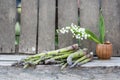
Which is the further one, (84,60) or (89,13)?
(89,13)

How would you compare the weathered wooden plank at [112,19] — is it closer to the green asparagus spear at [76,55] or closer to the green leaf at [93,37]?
the green leaf at [93,37]

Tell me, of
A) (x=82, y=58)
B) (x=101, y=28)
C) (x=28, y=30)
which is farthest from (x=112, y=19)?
(x=28, y=30)

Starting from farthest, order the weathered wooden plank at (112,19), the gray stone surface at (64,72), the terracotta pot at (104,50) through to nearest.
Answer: the weathered wooden plank at (112,19), the terracotta pot at (104,50), the gray stone surface at (64,72)

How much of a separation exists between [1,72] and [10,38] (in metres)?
0.35

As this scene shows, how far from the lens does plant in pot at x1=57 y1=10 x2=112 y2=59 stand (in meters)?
2.39

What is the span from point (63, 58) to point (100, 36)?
38 centimetres

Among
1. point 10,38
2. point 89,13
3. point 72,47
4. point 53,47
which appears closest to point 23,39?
point 10,38

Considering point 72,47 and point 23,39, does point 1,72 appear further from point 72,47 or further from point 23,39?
point 72,47

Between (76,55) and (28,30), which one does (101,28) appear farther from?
(28,30)

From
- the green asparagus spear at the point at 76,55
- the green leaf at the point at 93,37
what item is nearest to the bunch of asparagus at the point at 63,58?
the green asparagus spear at the point at 76,55

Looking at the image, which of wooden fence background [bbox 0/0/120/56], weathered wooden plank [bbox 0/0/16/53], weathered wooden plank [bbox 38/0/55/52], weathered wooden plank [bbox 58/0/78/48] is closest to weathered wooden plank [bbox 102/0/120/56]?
wooden fence background [bbox 0/0/120/56]

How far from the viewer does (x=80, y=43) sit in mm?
2531

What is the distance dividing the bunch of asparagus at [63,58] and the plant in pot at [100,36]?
0.09 metres

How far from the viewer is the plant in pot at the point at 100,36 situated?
2.39 m
